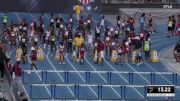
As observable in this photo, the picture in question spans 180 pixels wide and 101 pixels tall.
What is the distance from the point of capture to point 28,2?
6247 centimetres

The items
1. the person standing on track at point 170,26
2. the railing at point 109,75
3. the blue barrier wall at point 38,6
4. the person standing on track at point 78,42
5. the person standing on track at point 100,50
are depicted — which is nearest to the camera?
the railing at point 109,75

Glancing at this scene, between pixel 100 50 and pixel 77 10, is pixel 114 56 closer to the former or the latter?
pixel 100 50

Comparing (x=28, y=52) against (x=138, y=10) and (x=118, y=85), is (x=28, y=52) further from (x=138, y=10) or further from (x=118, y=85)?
(x=138, y=10)

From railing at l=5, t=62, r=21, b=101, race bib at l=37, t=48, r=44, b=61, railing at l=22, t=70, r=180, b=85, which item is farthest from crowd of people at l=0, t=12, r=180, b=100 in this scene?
railing at l=5, t=62, r=21, b=101

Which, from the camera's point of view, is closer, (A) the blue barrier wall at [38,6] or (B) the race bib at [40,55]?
(B) the race bib at [40,55]

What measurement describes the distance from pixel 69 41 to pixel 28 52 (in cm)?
247

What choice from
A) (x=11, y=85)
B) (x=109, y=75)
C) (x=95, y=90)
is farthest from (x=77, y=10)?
(x=11, y=85)

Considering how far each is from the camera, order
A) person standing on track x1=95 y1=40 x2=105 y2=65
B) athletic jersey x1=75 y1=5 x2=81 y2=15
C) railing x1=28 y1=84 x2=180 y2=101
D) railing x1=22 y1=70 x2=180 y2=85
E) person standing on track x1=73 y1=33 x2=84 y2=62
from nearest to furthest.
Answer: railing x1=28 y1=84 x2=180 y2=101, railing x1=22 y1=70 x2=180 y2=85, person standing on track x1=95 y1=40 x2=105 y2=65, person standing on track x1=73 y1=33 x2=84 y2=62, athletic jersey x1=75 y1=5 x2=81 y2=15

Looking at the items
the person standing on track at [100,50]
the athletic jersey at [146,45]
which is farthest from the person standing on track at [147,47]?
the person standing on track at [100,50]

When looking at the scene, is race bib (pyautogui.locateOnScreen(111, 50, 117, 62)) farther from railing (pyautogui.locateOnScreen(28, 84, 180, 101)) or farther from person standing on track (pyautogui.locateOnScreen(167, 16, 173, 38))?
person standing on track (pyautogui.locateOnScreen(167, 16, 173, 38))

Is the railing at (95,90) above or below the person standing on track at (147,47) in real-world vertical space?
below

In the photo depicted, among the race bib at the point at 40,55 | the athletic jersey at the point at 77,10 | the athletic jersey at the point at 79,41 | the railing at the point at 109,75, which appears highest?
the athletic jersey at the point at 77,10

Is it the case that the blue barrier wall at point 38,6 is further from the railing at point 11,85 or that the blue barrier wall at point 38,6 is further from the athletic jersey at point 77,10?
the railing at point 11,85

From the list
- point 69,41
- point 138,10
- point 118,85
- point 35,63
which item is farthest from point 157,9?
point 118,85
